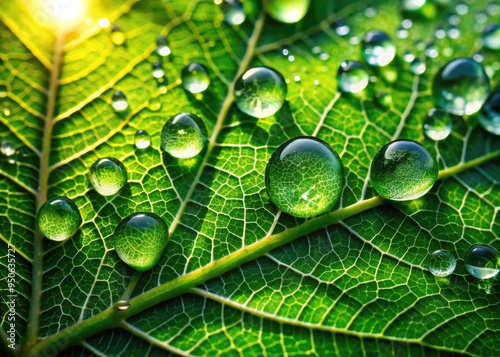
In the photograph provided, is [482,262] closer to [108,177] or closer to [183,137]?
[183,137]

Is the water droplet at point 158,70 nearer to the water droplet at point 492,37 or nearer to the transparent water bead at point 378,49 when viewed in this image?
the transparent water bead at point 378,49

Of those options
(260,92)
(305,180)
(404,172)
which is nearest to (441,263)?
(404,172)

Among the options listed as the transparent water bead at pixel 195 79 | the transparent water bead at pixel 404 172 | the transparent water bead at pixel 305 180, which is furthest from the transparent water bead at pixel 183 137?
the transparent water bead at pixel 404 172

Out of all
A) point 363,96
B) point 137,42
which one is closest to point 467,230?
point 363,96

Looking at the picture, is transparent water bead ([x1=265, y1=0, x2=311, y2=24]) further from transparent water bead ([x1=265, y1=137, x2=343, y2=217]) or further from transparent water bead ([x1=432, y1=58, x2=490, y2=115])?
transparent water bead ([x1=265, y1=137, x2=343, y2=217])

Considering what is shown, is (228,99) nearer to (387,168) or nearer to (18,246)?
(387,168)

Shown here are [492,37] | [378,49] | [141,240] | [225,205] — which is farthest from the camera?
[492,37]
